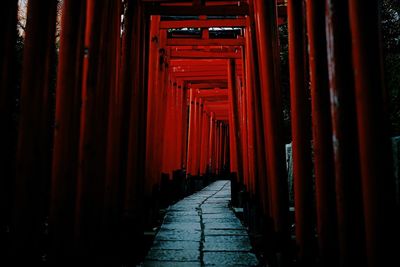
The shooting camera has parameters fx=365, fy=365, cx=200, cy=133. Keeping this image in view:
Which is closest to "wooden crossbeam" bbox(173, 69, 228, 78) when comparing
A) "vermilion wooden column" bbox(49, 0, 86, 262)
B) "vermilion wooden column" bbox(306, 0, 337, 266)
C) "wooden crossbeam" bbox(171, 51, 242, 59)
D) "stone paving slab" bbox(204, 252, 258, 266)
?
"wooden crossbeam" bbox(171, 51, 242, 59)

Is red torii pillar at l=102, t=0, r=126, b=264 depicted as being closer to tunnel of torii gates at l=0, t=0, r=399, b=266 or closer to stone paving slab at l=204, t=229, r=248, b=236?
tunnel of torii gates at l=0, t=0, r=399, b=266

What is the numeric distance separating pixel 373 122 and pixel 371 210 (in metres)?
0.33

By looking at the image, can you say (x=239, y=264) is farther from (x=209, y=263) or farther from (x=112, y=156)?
(x=112, y=156)

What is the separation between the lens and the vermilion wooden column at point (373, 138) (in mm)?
1362

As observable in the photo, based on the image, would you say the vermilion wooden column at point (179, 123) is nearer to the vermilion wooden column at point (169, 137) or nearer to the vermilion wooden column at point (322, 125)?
the vermilion wooden column at point (169, 137)

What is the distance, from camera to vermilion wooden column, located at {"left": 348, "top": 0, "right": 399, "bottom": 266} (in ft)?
4.47

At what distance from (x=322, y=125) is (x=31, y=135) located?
1.52m

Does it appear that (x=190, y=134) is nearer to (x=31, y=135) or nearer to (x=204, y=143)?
(x=204, y=143)

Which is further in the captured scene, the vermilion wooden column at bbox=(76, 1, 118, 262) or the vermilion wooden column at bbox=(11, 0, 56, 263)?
the vermilion wooden column at bbox=(76, 1, 118, 262)

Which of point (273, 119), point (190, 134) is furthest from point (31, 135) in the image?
point (190, 134)

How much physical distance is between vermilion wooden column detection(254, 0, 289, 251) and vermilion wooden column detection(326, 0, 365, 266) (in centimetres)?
133

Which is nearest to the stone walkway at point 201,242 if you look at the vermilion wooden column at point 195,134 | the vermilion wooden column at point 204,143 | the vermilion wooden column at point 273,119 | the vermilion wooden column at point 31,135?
the vermilion wooden column at point 273,119

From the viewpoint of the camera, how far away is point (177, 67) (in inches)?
380

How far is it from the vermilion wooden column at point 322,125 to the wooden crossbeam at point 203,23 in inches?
175
